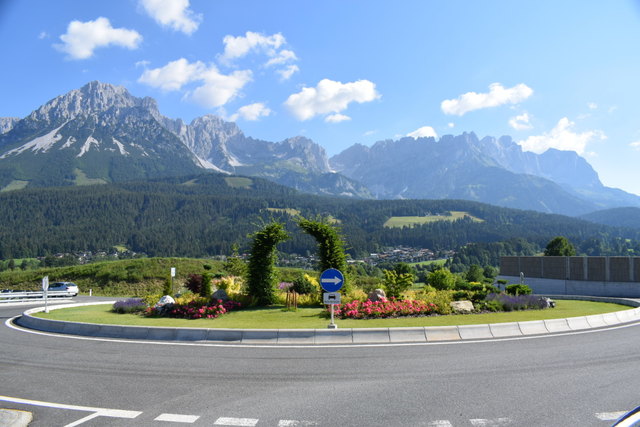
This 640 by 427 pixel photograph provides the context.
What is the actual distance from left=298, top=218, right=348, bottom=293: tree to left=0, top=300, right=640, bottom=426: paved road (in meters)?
9.65

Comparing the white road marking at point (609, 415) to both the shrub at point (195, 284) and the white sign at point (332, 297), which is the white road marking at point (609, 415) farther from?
the shrub at point (195, 284)

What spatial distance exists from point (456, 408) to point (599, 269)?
1525 inches

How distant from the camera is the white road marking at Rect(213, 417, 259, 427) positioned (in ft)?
20.9

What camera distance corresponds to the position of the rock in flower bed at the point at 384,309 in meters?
17.0

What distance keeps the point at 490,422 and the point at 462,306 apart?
12.8m

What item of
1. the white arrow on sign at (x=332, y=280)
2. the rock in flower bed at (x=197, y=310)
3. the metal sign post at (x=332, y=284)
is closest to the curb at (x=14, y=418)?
the metal sign post at (x=332, y=284)

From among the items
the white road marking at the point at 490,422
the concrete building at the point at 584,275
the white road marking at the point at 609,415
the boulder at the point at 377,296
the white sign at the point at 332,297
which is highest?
the white sign at the point at 332,297

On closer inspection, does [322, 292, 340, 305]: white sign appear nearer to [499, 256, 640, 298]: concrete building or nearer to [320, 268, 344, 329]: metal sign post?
[320, 268, 344, 329]: metal sign post

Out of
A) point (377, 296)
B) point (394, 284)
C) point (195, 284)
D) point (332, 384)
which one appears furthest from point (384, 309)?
point (195, 284)

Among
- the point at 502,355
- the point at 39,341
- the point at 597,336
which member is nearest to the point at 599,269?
the point at 597,336

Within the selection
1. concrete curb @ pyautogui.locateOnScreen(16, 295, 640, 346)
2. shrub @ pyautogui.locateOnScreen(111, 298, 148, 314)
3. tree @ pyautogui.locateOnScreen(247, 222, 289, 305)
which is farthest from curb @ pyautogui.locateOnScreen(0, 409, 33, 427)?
shrub @ pyautogui.locateOnScreen(111, 298, 148, 314)

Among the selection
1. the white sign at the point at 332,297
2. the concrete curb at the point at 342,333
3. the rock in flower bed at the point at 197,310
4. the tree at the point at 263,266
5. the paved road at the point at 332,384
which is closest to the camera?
the paved road at the point at 332,384

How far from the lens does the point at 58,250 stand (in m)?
156

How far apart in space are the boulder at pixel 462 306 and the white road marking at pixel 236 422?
45.0ft
